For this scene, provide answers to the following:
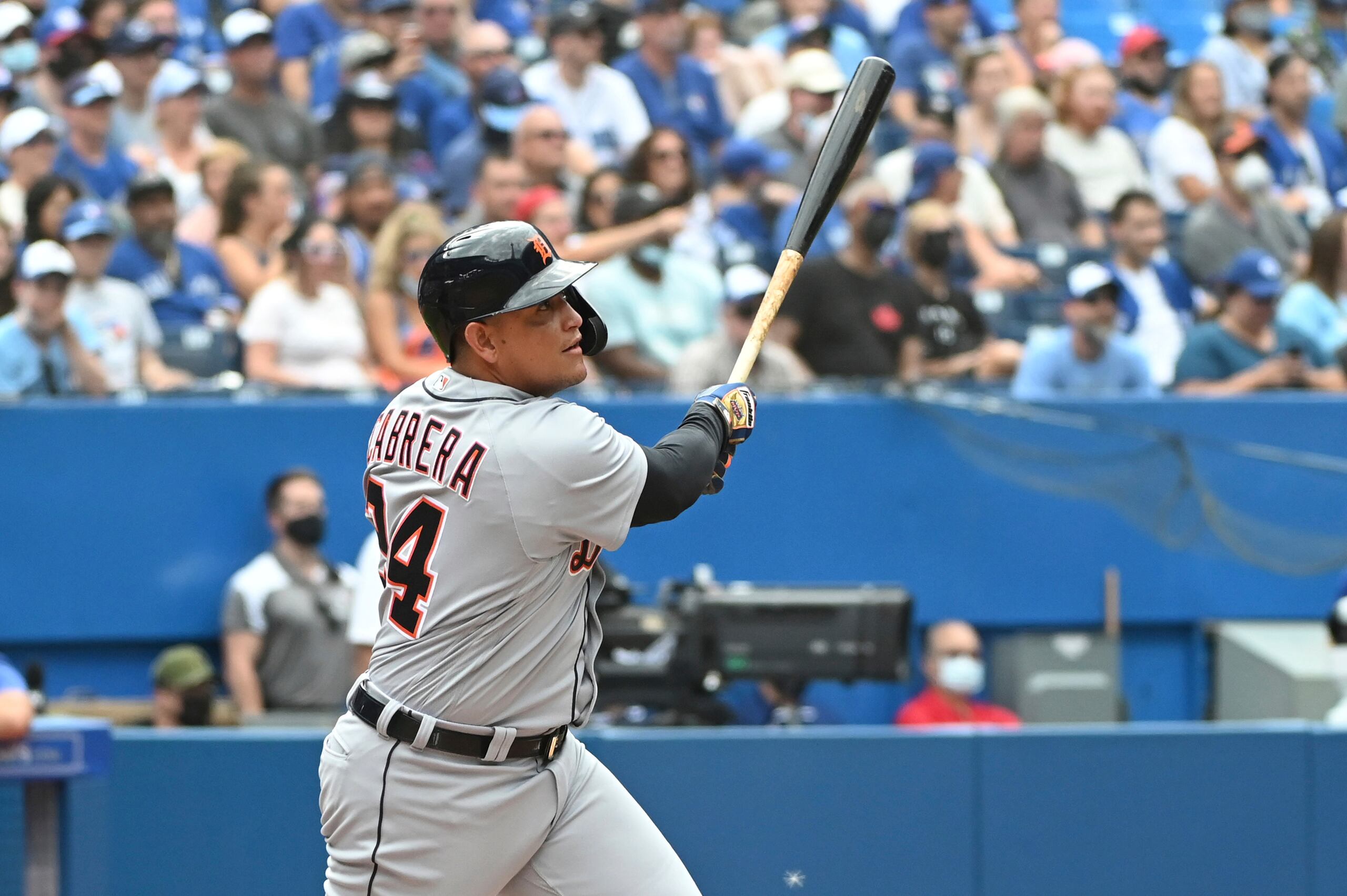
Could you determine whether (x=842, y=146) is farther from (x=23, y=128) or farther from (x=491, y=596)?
(x=23, y=128)

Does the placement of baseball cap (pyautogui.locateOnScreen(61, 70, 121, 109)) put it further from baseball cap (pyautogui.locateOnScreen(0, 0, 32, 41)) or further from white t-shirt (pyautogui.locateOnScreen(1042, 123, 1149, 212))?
white t-shirt (pyautogui.locateOnScreen(1042, 123, 1149, 212))

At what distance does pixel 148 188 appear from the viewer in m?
7.69

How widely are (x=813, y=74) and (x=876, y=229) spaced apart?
7.50 ft

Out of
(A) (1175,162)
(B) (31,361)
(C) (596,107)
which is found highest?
(C) (596,107)

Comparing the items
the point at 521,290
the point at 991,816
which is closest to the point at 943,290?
the point at 991,816

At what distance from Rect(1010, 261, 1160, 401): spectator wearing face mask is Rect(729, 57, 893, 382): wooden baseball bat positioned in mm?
3492

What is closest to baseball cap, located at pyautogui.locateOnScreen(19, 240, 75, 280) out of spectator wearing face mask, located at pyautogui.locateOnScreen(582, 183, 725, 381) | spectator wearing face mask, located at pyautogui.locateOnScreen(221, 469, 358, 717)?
spectator wearing face mask, located at pyautogui.locateOnScreen(221, 469, 358, 717)

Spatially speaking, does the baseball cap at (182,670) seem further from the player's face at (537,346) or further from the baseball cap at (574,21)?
the baseball cap at (574,21)

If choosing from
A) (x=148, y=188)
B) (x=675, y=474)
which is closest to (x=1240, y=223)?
(x=148, y=188)

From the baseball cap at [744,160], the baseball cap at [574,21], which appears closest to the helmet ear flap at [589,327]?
the baseball cap at [744,160]

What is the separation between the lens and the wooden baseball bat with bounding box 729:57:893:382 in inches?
160

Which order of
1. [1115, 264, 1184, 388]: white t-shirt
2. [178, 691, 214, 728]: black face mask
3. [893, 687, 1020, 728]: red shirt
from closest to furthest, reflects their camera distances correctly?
1. [178, 691, 214, 728]: black face mask
2. [893, 687, 1020, 728]: red shirt
3. [1115, 264, 1184, 388]: white t-shirt

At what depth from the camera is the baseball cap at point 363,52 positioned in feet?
30.7

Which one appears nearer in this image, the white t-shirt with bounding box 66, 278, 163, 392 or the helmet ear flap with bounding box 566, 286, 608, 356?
the helmet ear flap with bounding box 566, 286, 608, 356
